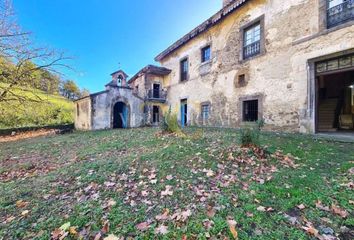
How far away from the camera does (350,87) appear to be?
10016 mm

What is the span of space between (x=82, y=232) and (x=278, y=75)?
30.7 feet

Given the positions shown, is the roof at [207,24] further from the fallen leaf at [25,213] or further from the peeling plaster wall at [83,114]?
the fallen leaf at [25,213]

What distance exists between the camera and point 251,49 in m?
10.1

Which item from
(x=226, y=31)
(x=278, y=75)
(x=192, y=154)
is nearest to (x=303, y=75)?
(x=278, y=75)

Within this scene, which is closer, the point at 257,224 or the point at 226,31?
the point at 257,224

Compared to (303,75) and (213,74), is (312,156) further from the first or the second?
(213,74)

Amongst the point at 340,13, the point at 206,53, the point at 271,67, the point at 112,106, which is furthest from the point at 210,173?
the point at 112,106

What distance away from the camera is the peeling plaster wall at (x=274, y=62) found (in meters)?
7.43

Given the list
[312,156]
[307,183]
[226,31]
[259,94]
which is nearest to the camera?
[307,183]

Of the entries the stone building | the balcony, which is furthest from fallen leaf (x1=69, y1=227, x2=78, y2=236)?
the balcony

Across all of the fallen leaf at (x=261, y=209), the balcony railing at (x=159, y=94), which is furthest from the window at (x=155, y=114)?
the fallen leaf at (x=261, y=209)

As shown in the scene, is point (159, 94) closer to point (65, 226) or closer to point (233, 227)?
point (65, 226)

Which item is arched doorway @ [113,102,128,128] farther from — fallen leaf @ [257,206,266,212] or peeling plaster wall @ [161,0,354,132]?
fallen leaf @ [257,206,266,212]

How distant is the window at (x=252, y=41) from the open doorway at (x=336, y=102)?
10.9 ft
